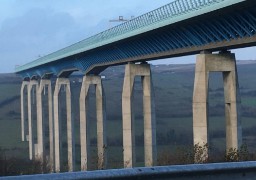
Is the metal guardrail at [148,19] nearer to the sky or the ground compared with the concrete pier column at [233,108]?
nearer to the sky

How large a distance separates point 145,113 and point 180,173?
2943 cm

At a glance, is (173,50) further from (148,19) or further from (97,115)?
(97,115)

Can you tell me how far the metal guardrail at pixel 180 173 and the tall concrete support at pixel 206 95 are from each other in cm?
1878

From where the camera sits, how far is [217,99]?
94312mm

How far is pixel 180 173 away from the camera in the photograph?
5613mm

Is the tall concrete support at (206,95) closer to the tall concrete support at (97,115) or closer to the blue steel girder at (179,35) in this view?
the blue steel girder at (179,35)

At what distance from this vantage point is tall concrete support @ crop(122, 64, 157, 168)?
113ft

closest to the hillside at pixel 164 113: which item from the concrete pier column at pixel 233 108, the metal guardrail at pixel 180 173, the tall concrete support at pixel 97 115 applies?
the tall concrete support at pixel 97 115

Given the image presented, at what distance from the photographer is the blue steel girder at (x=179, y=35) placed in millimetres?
20891

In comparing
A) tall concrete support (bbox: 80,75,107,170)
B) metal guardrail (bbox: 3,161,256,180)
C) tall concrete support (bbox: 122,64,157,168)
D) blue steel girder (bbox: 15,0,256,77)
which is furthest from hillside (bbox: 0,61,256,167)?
metal guardrail (bbox: 3,161,256,180)

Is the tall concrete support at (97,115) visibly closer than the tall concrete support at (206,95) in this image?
No

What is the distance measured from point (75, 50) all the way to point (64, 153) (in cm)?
2096

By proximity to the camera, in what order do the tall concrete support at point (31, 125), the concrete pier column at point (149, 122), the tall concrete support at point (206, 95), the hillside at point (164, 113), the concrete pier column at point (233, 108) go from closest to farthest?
the tall concrete support at point (206, 95), the concrete pier column at point (233, 108), the concrete pier column at point (149, 122), the hillside at point (164, 113), the tall concrete support at point (31, 125)

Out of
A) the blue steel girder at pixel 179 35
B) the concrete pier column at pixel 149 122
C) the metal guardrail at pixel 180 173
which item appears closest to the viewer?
the metal guardrail at pixel 180 173
